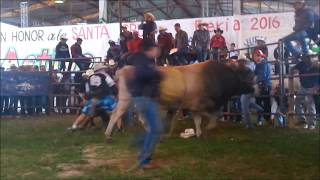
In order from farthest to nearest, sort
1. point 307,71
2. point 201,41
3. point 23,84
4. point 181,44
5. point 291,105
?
point 23,84
point 291,105
point 307,71
point 201,41
point 181,44

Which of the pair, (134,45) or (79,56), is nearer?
(134,45)

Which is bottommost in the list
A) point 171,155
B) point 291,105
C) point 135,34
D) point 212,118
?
point 171,155

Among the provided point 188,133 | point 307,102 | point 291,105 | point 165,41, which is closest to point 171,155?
point 188,133

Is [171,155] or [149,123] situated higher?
[149,123]

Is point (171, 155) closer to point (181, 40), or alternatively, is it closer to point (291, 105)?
point (291, 105)

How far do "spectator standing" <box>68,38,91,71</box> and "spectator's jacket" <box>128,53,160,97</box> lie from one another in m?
1.06

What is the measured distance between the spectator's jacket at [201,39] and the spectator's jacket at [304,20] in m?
0.71

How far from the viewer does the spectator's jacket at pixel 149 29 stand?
226cm

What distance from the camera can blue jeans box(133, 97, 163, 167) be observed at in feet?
7.25

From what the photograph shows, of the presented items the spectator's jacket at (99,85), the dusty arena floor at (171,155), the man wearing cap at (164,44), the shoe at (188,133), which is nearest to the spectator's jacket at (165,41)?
the man wearing cap at (164,44)

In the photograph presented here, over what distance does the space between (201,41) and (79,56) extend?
2.59 ft

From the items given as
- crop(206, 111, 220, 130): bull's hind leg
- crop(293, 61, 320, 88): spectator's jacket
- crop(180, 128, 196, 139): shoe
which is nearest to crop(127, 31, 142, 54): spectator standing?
crop(206, 111, 220, 130): bull's hind leg

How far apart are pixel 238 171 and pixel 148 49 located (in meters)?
5.80

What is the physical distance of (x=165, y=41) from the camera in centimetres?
253
